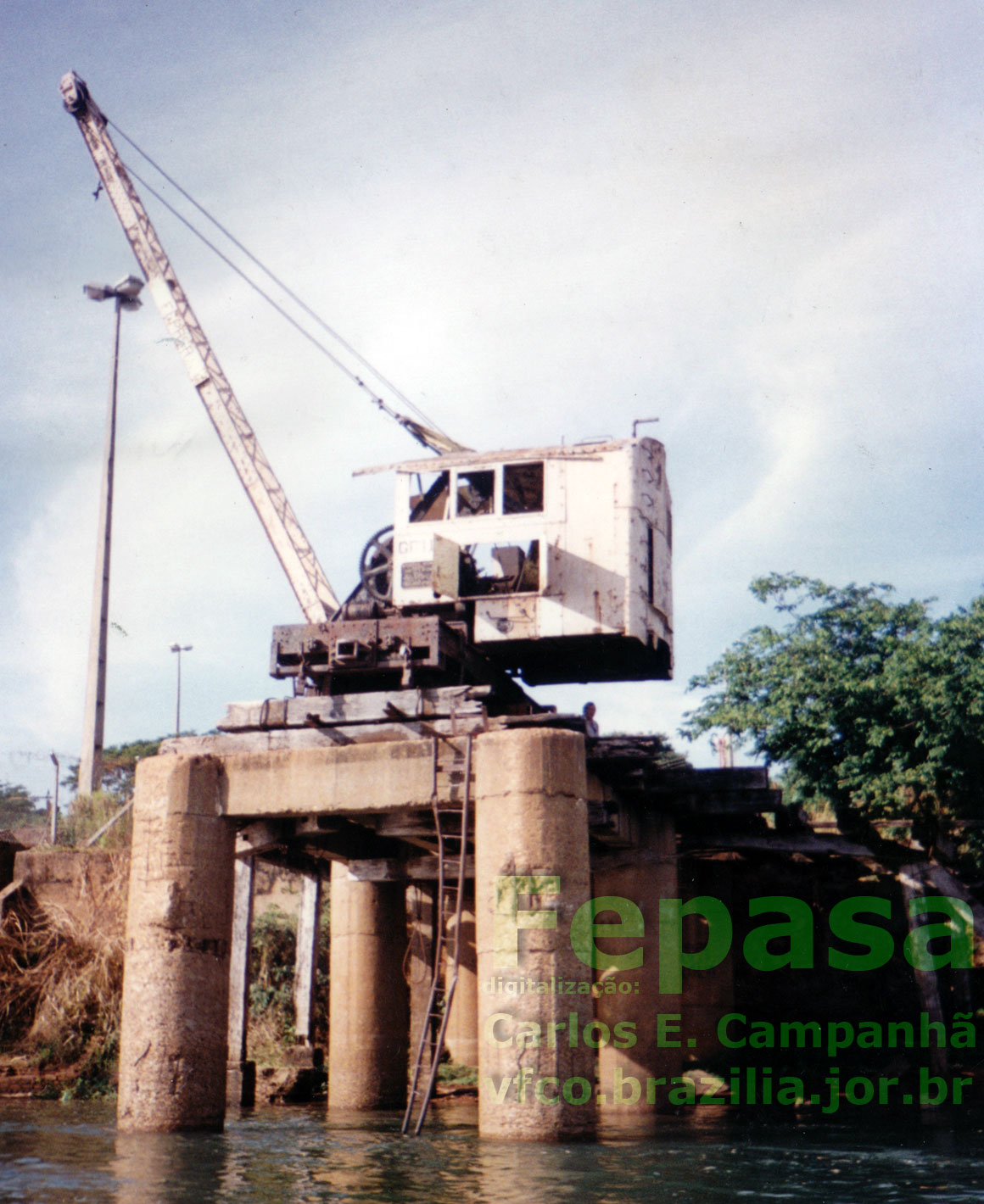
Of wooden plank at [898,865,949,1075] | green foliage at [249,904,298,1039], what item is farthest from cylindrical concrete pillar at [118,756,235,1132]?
green foliage at [249,904,298,1039]

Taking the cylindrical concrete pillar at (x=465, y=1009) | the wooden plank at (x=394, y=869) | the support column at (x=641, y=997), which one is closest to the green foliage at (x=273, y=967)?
the cylindrical concrete pillar at (x=465, y=1009)

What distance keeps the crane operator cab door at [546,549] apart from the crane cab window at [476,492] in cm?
2

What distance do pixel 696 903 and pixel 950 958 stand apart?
482cm

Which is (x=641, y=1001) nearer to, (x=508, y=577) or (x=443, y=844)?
(x=443, y=844)

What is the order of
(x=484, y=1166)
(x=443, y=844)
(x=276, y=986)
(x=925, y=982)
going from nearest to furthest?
1. (x=484, y=1166)
2. (x=443, y=844)
3. (x=925, y=982)
4. (x=276, y=986)

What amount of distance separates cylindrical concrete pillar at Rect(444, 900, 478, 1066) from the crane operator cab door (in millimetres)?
11652

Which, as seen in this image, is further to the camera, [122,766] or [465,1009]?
[122,766]

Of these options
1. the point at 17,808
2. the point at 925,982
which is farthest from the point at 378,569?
the point at 17,808

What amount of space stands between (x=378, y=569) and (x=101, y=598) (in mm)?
26645

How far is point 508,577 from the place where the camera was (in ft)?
65.9

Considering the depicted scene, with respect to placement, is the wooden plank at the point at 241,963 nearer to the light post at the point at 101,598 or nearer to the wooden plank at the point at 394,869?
the wooden plank at the point at 394,869

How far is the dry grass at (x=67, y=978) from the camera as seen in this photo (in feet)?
90.9

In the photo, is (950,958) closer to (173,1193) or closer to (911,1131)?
(911,1131)

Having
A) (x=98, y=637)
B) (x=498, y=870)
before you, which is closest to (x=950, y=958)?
(x=498, y=870)
